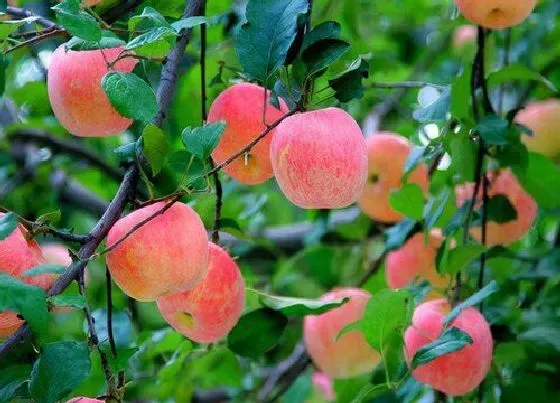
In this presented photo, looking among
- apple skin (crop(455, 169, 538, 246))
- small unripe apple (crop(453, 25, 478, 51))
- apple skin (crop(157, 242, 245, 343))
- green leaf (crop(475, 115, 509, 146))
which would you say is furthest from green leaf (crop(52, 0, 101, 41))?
small unripe apple (crop(453, 25, 478, 51))

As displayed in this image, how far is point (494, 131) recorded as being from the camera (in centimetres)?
121

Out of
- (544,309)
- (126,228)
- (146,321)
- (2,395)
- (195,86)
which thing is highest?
(126,228)

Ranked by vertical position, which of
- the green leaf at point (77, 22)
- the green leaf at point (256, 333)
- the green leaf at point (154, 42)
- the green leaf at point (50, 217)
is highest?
the green leaf at point (77, 22)

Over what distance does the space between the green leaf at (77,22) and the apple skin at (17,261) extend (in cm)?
19

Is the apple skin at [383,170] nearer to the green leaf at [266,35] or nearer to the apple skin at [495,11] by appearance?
the apple skin at [495,11]

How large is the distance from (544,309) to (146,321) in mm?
958

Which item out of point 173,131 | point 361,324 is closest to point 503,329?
point 361,324

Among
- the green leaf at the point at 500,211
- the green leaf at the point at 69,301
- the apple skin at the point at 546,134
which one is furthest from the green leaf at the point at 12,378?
the apple skin at the point at 546,134

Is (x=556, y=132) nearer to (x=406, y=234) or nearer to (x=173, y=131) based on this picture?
(x=406, y=234)

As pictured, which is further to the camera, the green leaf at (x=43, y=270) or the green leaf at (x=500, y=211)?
the green leaf at (x=500, y=211)

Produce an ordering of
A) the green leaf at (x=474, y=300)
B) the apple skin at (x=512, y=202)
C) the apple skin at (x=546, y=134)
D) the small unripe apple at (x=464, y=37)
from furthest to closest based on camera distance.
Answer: the small unripe apple at (x=464, y=37) → the apple skin at (x=546, y=134) → the apple skin at (x=512, y=202) → the green leaf at (x=474, y=300)

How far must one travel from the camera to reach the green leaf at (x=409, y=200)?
1358 millimetres

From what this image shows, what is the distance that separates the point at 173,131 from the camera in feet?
7.66

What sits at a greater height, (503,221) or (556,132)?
(503,221)
